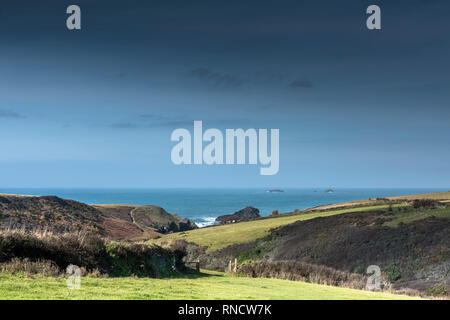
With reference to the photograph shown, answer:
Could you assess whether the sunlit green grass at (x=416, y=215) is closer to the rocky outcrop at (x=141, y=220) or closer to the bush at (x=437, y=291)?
the bush at (x=437, y=291)

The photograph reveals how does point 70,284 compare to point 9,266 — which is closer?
point 70,284

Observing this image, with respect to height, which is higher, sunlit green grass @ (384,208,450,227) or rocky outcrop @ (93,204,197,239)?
sunlit green grass @ (384,208,450,227)

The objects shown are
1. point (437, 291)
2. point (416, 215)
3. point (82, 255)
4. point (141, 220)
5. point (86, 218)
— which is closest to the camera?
point (82, 255)

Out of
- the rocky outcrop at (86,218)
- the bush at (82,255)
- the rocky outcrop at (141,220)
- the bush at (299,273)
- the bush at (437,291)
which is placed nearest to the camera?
the bush at (82,255)

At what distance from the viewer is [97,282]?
17234 mm

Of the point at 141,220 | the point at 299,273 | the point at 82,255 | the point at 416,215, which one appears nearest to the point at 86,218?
the point at 141,220

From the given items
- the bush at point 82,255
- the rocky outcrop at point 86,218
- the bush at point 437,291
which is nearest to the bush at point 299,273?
the bush at point 437,291

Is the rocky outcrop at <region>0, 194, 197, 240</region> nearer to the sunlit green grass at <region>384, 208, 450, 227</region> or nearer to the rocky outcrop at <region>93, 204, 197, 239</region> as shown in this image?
the rocky outcrop at <region>93, 204, 197, 239</region>

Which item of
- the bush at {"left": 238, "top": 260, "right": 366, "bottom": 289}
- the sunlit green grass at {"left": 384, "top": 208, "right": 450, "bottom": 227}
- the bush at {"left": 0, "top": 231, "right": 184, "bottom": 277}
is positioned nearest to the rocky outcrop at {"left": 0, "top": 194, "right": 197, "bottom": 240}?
the sunlit green grass at {"left": 384, "top": 208, "right": 450, "bottom": 227}

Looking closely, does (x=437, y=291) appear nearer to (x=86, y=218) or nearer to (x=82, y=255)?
(x=82, y=255)
